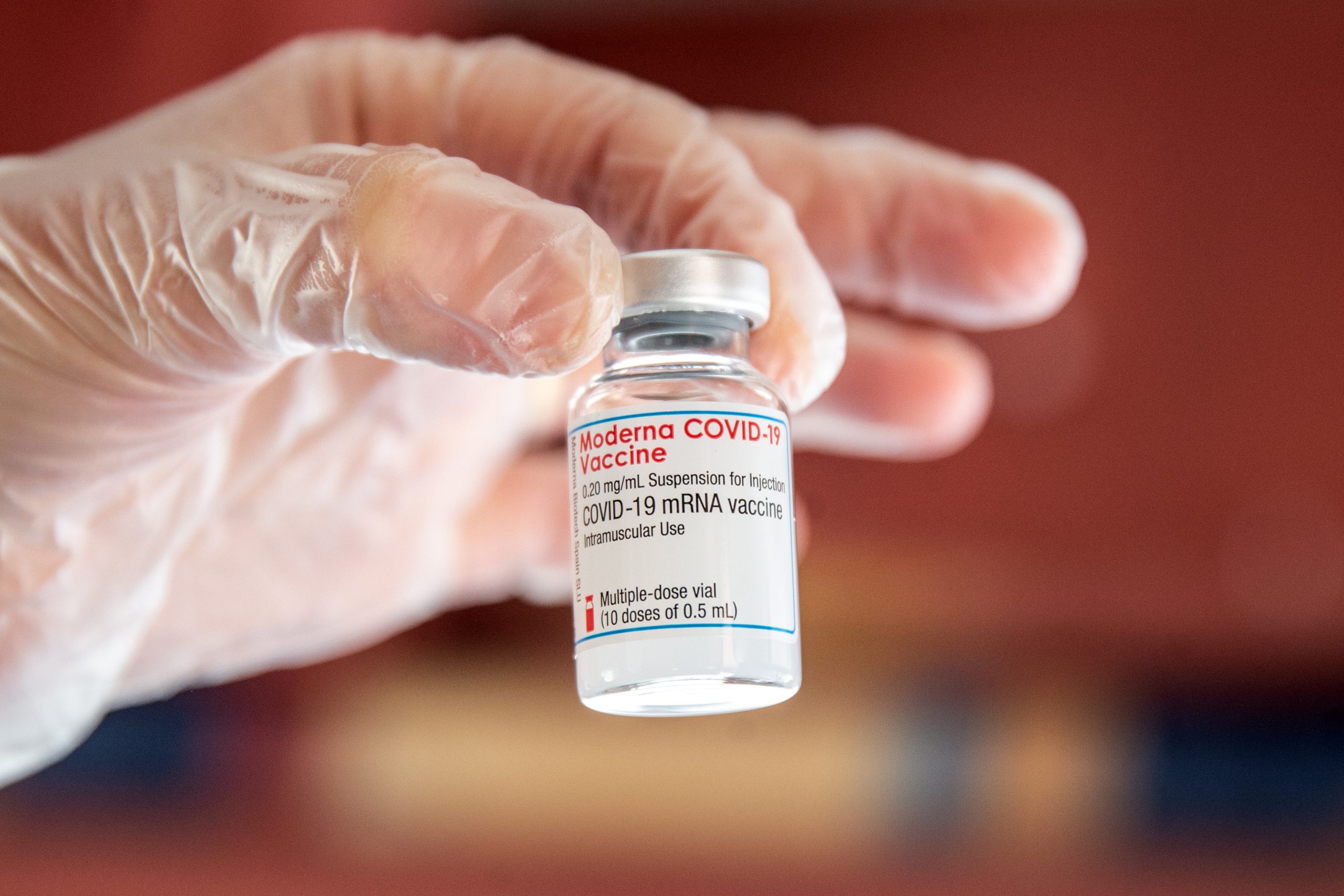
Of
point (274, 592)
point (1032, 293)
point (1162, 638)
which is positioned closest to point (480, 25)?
point (274, 592)

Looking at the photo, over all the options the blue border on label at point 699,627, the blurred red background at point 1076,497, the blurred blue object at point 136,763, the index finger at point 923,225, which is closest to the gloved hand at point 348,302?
the index finger at point 923,225

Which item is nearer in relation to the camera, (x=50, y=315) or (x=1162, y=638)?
(x=50, y=315)

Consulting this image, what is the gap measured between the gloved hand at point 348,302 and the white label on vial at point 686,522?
8 centimetres

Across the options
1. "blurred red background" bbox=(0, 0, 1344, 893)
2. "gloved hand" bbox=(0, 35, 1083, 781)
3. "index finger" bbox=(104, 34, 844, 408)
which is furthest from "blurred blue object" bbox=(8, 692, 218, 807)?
"index finger" bbox=(104, 34, 844, 408)

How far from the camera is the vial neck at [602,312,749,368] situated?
0.80 metres

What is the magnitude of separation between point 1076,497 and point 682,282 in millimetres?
2230

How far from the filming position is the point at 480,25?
8.73 ft

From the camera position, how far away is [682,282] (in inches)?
30.2

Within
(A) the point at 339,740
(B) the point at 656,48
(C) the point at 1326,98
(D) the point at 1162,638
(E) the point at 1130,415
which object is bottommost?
(A) the point at 339,740

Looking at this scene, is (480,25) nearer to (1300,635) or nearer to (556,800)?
(556,800)

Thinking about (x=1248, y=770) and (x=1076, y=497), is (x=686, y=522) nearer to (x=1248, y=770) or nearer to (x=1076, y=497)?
(x=1076, y=497)

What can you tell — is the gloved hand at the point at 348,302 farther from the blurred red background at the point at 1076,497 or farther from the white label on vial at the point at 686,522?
the blurred red background at the point at 1076,497

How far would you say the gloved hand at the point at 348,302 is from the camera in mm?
749

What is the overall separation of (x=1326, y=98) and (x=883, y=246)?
7.14ft
